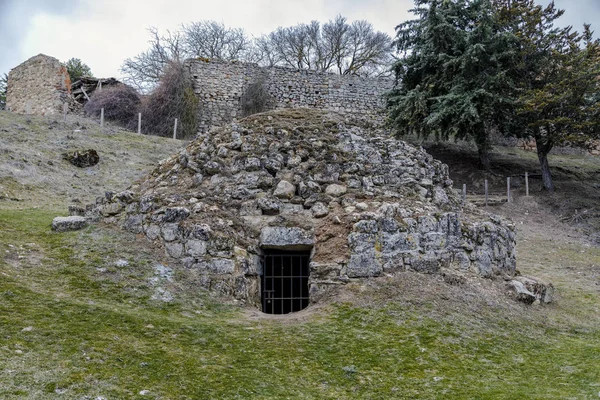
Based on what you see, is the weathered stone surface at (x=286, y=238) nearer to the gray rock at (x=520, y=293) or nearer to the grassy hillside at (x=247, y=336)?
the grassy hillside at (x=247, y=336)

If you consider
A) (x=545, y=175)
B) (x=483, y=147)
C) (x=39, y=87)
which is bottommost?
(x=545, y=175)

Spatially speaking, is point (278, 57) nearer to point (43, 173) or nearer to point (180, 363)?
point (43, 173)

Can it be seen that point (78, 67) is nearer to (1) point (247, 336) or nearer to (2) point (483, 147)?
(2) point (483, 147)

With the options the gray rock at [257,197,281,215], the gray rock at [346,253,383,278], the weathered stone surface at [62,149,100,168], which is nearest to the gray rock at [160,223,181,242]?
the gray rock at [257,197,281,215]

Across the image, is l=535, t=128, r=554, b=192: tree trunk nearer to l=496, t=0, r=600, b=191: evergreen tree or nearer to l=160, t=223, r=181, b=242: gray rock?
l=496, t=0, r=600, b=191: evergreen tree

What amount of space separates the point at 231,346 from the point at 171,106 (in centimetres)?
2396

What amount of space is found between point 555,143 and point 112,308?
20.3 m

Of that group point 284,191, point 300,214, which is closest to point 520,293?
point 300,214

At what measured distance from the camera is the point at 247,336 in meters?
6.70

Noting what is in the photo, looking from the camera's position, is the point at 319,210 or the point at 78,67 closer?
the point at 319,210

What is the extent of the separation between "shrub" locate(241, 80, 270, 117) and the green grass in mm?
23043

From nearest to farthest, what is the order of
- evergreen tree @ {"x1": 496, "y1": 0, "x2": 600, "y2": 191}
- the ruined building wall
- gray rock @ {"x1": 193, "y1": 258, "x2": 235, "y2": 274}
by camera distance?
gray rock @ {"x1": 193, "y1": 258, "x2": 235, "y2": 274} < evergreen tree @ {"x1": 496, "y1": 0, "x2": 600, "y2": 191} < the ruined building wall

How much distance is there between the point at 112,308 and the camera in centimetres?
693

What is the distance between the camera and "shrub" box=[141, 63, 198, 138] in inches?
1114
